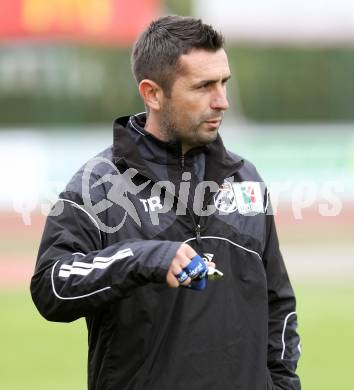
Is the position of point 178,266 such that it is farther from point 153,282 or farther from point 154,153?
point 154,153

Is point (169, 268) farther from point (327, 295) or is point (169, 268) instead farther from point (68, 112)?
point (68, 112)

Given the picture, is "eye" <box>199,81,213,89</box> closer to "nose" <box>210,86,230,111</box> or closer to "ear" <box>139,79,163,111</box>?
"nose" <box>210,86,230,111</box>

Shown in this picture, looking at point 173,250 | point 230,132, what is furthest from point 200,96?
point 230,132

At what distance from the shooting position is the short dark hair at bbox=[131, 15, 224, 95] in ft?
11.4

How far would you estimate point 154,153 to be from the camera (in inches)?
138

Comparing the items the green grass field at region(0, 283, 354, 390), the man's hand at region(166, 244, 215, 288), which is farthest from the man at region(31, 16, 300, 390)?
the green grass field at region(0, 283, 354, 390)

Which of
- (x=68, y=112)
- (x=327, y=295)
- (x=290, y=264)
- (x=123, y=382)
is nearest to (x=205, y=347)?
(x=123, y=382)

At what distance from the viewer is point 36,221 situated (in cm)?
1817

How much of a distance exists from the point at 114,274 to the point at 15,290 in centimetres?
928

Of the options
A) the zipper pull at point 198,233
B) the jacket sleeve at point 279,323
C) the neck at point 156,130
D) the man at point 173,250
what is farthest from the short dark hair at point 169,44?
the jacket sleeve at point 279,323

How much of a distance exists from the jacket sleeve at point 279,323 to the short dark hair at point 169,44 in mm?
635

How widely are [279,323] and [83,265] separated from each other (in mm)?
849

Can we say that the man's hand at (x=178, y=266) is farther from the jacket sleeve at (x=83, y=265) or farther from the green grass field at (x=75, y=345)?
the green grass field at (x=75, y=345)

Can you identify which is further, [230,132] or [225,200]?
[230,132]
